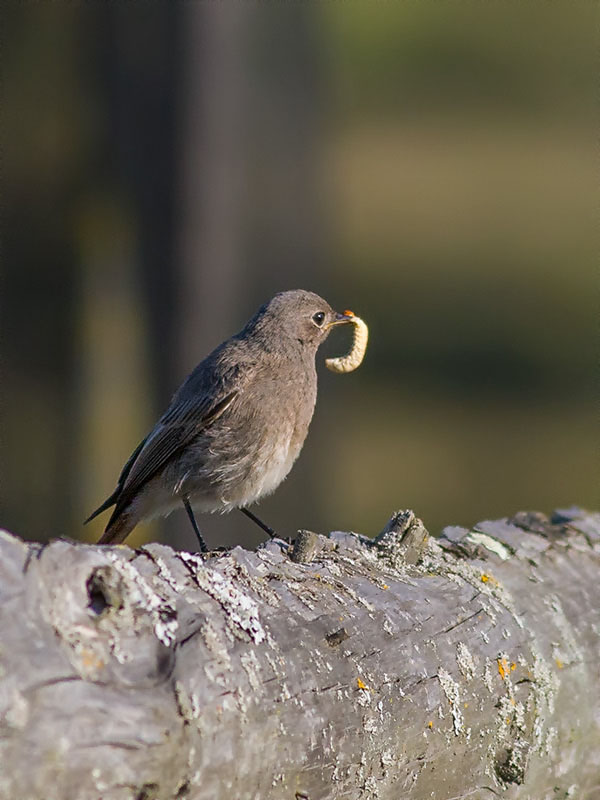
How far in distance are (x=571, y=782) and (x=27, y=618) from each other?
2077 mm

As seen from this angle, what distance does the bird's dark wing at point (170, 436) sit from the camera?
4660mm

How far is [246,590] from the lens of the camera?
2.60 m

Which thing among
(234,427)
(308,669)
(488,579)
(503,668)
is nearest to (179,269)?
(234,427)

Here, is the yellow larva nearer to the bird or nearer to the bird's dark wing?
the bird

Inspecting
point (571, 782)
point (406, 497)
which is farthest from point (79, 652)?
point (406, 497)

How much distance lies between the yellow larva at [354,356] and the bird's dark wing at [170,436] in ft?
1.41

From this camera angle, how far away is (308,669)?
8.43 feet

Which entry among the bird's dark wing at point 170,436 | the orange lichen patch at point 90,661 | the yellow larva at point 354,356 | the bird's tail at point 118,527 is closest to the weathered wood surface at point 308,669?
the orange lichen patch at point 90,661

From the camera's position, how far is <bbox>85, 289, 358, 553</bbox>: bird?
4629mm

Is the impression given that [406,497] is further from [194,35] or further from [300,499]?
[194,35]

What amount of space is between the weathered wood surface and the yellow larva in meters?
1.06

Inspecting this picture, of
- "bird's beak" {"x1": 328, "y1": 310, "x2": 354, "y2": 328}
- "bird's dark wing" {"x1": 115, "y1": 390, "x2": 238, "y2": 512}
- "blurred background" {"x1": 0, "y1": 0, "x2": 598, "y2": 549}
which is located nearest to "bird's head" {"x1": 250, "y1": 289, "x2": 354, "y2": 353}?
"bird's beak" {"x1": 328, "y1": 310, "x2": 354, "y2": 328}

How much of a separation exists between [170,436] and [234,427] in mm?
307

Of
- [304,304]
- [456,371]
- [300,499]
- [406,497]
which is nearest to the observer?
[304,304]
